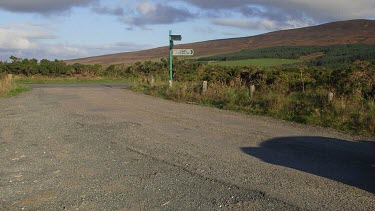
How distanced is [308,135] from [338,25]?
58.1 meters

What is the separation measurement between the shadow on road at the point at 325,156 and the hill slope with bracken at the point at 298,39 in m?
38.4

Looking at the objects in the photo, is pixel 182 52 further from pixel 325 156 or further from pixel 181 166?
pixel 181 166

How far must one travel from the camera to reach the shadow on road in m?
5.69

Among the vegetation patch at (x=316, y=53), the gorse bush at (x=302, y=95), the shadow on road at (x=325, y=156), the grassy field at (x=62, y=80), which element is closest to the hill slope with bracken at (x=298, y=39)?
the vegetation patch at (x=316, y=53)

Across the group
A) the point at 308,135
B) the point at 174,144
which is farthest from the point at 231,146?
the point at 308,135

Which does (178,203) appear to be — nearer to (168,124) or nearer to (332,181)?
(332,181)

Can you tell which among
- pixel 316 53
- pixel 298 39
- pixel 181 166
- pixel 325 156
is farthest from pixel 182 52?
pixel 298 39

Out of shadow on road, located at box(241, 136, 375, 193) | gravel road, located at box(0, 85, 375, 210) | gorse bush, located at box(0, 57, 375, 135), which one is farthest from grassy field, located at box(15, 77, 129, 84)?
shadow on road, located at box(241, 136, 375, 193)

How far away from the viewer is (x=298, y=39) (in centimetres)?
5953

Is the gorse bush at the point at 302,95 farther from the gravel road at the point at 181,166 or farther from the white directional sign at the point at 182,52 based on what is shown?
the white directional sign at the point at 182,52

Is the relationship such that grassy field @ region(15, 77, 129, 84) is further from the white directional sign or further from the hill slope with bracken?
the hill slope with bracken

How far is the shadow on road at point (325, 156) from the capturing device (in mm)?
5691

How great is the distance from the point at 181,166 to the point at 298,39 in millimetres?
56578

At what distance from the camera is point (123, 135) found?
29.0ft
